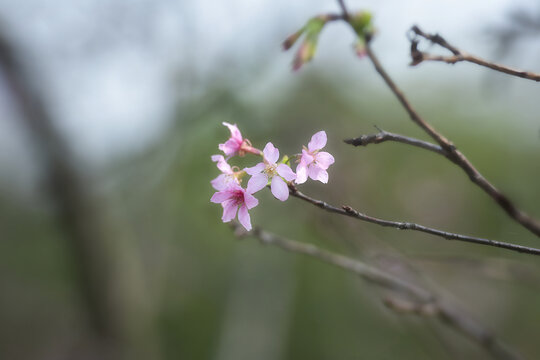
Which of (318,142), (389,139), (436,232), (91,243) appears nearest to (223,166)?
(318,142)

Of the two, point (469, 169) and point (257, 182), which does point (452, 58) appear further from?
point (257, 182)

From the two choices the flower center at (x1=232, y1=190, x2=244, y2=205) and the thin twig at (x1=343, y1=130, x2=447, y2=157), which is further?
the flower center at (x1=232, y1=190, x2=244, y2=205)

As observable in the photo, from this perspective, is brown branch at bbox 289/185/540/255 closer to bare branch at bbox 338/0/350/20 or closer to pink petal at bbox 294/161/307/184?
pink petal at bbox 294/161/307/184

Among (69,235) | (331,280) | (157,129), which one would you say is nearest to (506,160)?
(331,280)

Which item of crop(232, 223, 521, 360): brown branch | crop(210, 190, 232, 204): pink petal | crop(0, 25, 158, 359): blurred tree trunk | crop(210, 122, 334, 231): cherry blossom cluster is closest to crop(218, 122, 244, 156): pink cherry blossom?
crop(210, 122, 334, 231): cherry blossom cluster

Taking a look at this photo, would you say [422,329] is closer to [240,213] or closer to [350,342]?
[240,213]

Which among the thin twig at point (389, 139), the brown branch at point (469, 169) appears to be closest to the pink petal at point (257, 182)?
the thin twig at point (389, 139)

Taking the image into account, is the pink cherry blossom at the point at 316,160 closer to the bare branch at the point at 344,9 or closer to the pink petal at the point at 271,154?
the pink petal at the point at 271,154
